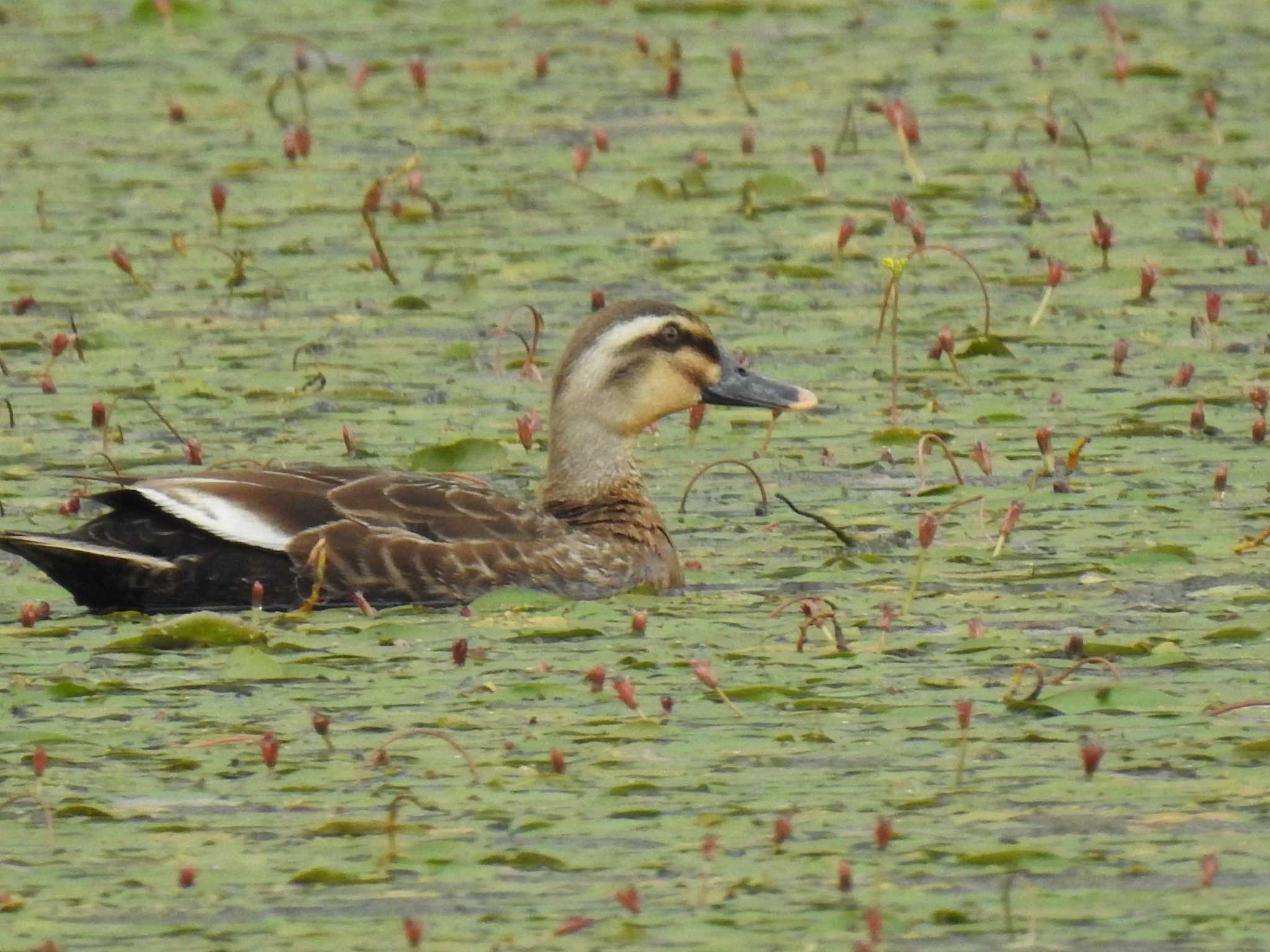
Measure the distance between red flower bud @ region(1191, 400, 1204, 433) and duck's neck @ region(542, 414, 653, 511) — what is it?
78.8 inches

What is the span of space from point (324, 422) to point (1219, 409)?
3.17 m

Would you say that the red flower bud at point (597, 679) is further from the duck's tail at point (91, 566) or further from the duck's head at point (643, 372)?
the duck's head at point (643, 372)

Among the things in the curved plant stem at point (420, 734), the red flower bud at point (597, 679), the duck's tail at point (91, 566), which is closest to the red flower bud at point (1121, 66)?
the duck's tail at point (91, 566)

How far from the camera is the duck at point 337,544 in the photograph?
29.6ft

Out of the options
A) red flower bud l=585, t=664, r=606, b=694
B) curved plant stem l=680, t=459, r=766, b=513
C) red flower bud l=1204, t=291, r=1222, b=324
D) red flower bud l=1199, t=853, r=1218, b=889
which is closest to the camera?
red flower bud l=1199, t=853, r=1218, b=889

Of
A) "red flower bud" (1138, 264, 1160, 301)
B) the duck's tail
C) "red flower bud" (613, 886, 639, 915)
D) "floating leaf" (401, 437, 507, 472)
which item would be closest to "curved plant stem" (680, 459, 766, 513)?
"floating leaf" (401, 437, 507, 472)

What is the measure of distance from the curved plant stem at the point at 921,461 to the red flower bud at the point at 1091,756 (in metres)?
2.91

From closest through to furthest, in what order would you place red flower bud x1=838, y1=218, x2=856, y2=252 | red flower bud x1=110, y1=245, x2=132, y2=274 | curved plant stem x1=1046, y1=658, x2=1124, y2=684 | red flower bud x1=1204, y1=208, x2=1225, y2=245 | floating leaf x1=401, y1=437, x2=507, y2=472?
curved plant stem x1=1046, y1=658, x2=1124, y2=684, floating leaf x1=401, y1=437, x2=507, y2=472, red flower bud x1=110, y1=245, x2=132, y2=274, red flower bud x1=838, y1=218, x2=856, y2=252, red flower bud x1=1204, y1=208, x2=1225, y2=245

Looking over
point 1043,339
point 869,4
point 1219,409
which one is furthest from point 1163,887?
point 869,4

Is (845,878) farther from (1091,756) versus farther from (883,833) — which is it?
(1091,756)

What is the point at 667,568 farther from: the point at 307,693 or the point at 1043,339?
the point at 1043,339

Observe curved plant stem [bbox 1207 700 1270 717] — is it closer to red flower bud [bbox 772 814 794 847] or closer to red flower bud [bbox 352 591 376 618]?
red flower bud [bbox 772 814 794 847]

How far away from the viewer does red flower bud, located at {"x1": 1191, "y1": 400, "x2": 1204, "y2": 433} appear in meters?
10.6

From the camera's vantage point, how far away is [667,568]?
367 inches
